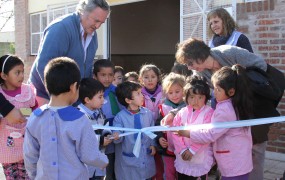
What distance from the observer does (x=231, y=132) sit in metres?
2.97

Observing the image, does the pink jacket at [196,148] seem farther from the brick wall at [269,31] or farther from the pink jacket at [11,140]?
the brick wall at [269,31]

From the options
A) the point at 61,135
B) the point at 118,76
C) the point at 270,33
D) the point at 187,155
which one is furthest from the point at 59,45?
the point at 270,33

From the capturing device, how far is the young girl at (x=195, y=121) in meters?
3.15

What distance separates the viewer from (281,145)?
5.10 m

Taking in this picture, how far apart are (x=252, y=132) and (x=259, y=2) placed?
112 inches

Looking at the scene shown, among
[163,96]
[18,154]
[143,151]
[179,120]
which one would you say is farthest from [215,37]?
[18,154]

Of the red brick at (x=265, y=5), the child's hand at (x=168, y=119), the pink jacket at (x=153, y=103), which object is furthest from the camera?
the red brick at (x=265, y=5)

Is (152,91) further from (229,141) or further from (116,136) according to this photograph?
(229,141)

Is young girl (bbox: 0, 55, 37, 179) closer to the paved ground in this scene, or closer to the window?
the paved ground

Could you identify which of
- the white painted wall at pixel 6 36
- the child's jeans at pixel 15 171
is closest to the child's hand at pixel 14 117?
the child's jeans at pixel 15 171

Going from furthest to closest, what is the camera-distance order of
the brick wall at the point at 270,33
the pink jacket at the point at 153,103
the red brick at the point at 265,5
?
the red brick at the point at 265,5
the brick wall at the point at 270,33
the pink jacket at the point at 153,103

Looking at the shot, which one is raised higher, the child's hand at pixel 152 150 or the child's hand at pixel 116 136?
the child's hand at pixel 116 136

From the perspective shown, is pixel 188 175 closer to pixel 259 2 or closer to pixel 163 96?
pixel 163 96


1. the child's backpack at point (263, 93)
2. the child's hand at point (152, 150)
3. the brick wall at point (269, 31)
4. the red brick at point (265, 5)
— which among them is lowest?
the child's hand at point (152, 150)
